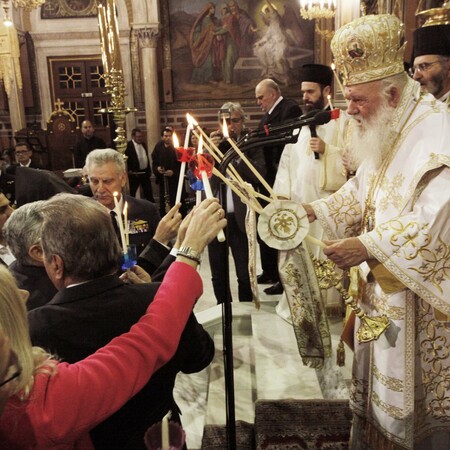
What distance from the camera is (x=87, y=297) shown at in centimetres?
128

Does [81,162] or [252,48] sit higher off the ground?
[252,48]

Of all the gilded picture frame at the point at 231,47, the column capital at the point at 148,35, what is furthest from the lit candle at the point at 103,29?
the gilded picture frame at the point at 231,47

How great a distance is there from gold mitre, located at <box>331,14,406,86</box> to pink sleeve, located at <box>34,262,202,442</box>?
117 centimetres

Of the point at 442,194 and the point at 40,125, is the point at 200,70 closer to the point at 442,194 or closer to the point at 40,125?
the point at 40,125

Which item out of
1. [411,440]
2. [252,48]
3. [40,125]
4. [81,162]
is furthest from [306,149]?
[40,125]

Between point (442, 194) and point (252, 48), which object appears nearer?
point (442, 194)

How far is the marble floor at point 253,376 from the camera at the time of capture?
8.91 ft

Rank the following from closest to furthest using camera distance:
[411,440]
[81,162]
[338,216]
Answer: [411,440] → [338,216] → [81,162]

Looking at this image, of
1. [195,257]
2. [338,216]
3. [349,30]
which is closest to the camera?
[195,257]

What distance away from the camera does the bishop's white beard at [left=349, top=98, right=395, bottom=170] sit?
1.92 metres

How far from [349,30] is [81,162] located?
24.8ft

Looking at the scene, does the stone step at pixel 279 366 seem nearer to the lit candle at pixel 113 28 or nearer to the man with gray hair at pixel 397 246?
the man with gray hair at pixel 397 246

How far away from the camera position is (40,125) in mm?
12273

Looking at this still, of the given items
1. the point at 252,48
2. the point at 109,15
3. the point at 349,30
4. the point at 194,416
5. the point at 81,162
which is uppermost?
the point at 252,48
